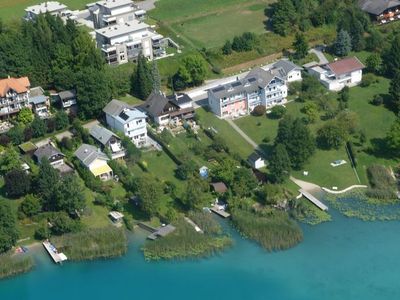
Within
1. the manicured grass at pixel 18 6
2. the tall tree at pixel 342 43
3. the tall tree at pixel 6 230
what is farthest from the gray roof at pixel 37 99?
the tall tree at pixel 342 43

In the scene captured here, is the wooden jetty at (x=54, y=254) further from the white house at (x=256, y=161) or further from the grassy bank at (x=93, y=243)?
→ the white house at (x=256, y=161)

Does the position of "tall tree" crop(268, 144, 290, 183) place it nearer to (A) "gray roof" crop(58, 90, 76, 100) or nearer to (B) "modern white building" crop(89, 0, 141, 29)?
(A) "gray roof" crop(58, 90, 76, 100)

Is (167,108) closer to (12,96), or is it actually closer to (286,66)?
(286,66)

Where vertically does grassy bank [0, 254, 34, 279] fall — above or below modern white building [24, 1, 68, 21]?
below

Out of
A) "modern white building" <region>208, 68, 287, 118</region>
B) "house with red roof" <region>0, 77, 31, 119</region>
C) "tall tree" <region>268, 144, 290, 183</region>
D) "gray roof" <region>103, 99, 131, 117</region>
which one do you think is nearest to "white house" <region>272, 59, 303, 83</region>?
"modern white building" <region>208, 68, 287, 118</region>

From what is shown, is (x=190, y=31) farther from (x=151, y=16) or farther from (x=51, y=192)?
(x=51, y=192)

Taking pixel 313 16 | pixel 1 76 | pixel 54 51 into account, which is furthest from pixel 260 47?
pixel 1 76
